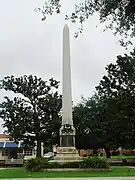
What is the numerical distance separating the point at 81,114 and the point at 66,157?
89.8 ft

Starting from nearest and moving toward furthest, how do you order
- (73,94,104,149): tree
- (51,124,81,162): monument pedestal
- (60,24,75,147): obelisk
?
(51,124,81,162): monument pedestal → (60,24,75,147): obelisk → (73,94,104,149): tree

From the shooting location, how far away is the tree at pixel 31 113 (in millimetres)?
45188

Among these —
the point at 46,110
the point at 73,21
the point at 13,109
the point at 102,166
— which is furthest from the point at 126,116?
the point at 73,21

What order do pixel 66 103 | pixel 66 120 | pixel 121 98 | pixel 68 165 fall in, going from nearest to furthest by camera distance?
1. pixel 68 165
2. pixel 66 120
3. pixel 66 103
4. pixel 121 98

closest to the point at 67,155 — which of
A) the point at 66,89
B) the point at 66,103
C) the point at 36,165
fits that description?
the point at 36,165

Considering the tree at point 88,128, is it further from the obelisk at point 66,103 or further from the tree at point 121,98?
the obelisk at point 66,103

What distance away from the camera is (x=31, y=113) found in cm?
4594

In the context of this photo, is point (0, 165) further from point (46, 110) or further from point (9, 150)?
point (9, 150)

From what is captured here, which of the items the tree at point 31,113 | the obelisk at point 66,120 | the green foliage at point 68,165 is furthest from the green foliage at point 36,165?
the tree at point 31,113

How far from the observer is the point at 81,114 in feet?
190

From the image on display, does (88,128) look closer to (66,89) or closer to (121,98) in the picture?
(121,98)

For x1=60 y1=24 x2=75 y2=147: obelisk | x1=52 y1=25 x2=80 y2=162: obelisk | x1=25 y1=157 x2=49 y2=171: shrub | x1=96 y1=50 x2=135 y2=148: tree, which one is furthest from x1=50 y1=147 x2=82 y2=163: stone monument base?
x1=96 y1=50 x2=135 y2=148: tree

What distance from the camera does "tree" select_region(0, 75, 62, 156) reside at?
4519 centimetres

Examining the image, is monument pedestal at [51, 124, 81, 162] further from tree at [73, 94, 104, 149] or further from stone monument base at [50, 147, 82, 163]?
tree at [73, 94, 104, 149]
